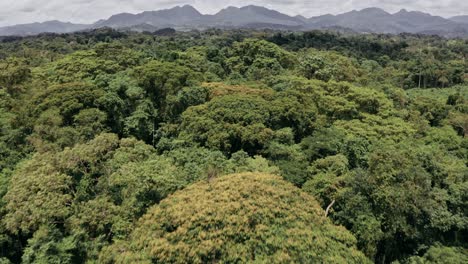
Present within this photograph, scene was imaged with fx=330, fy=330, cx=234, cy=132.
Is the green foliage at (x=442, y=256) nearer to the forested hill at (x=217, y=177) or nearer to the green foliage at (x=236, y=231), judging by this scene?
the forested hill at (x=217, y=177)

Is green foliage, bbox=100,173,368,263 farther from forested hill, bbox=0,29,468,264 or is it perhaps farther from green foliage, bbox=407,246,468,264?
green foliage, bbox=407,246,468,264

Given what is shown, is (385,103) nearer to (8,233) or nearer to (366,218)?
(366,218)

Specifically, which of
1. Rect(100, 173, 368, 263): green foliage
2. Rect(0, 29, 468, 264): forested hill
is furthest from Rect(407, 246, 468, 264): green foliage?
Rect(100, 173, 368, 263): green foliage

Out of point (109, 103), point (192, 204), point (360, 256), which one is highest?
point (109, 103)

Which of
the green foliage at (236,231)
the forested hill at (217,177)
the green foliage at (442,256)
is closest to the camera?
the green foliage at (236,231)

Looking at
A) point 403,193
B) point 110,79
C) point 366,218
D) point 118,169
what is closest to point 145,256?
point 118,169

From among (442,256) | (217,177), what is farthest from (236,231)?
(442,256)

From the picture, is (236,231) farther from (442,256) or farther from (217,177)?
(442,256)

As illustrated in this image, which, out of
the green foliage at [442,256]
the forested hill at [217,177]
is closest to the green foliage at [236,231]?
the forested hill at [217,177]
